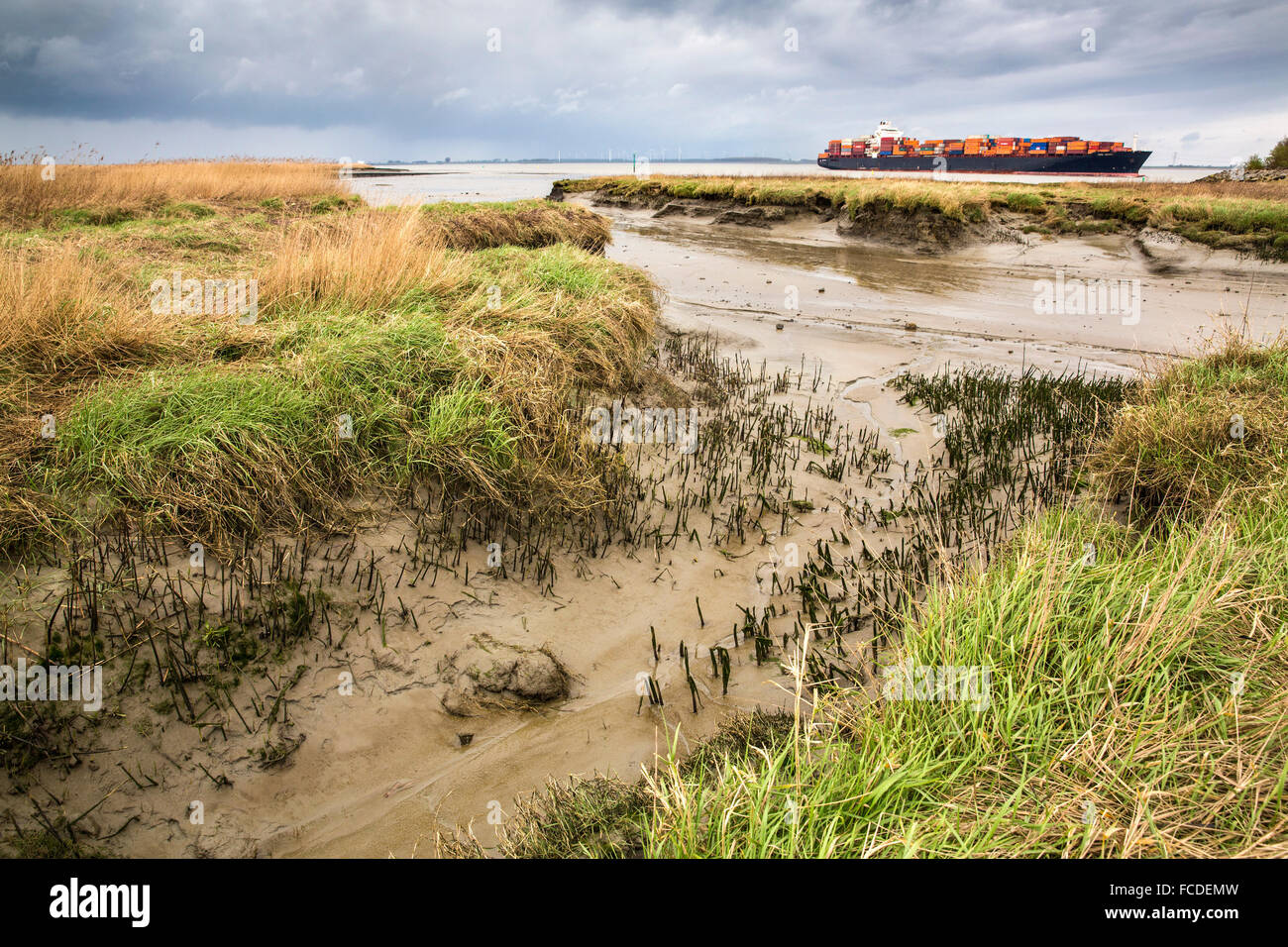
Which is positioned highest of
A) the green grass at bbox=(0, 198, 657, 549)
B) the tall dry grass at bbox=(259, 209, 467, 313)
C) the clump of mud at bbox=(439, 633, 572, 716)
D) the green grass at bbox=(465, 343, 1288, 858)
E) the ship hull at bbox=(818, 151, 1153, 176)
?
the ship hull at bbox=(818, 151, 1153, 176)

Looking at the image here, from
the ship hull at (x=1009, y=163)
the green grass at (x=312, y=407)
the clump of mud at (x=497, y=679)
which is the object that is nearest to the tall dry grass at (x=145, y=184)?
the green grass at (x=312, y=407)

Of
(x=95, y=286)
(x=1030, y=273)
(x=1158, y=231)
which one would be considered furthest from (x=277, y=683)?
(x=1158, y=231)

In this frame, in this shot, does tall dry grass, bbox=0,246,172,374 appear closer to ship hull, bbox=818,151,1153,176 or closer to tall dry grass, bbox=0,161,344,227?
tall dry grass, bbox=0,161,344,227

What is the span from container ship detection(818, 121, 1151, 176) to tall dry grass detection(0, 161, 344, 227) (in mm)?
56972

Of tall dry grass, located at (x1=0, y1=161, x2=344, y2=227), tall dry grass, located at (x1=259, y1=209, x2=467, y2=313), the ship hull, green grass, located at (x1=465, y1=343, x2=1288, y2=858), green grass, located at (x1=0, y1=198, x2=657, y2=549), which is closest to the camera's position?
green grass, located at (x1=465, y1=343, x2=1288, y2=858)

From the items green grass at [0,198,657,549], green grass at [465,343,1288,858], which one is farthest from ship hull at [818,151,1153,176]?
green grass at [465,343,1288,858]

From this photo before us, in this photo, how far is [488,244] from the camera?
1330 cm

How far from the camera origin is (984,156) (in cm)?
6044

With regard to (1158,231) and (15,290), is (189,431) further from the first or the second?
(1158,231)

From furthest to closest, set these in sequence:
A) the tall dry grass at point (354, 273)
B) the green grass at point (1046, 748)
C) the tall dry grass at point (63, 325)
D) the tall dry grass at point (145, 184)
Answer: the tall dry grass at point (145, 184) < the tall dry grass at point (354, 273) < the tall dry grass at point (63, 325) < the green grass at point (1046, 748)

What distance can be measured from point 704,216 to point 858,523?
30411mm

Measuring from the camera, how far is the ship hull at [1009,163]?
50.8 metres

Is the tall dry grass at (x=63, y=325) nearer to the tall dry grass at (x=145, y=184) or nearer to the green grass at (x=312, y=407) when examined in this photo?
the green grass at (x=312, y=407)

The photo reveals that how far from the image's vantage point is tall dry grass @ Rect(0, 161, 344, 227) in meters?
12.1
